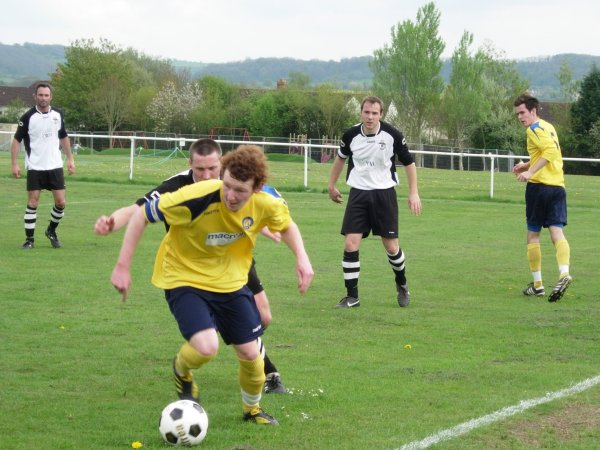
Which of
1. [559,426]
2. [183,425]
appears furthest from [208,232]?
[559,426]

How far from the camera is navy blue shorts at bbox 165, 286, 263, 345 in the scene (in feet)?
19.4

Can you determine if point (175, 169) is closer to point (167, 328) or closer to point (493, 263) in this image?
point (493, 263)

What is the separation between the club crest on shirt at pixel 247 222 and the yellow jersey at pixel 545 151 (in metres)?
5.96

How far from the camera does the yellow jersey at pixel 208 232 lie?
5.85 m

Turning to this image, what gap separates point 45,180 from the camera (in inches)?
598

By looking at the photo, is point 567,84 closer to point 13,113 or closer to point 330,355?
point 13,113

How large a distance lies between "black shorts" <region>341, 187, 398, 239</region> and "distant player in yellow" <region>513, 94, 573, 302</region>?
5.02 feet

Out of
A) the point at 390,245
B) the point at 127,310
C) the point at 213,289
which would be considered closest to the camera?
the point at 213,289

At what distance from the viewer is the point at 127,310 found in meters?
10.1

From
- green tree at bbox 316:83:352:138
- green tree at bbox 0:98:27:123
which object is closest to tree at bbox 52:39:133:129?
green tree at bbox 0:98:27:123

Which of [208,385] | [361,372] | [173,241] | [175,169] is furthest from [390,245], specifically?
[175,169]

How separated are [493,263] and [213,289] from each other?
9.19 metres

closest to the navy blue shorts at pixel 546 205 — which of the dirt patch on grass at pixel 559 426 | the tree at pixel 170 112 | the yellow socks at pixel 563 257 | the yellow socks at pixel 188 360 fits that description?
the yellow socks at pixel 563 257

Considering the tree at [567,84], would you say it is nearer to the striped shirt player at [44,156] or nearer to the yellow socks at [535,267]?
the striped shirt player at [44,156]
